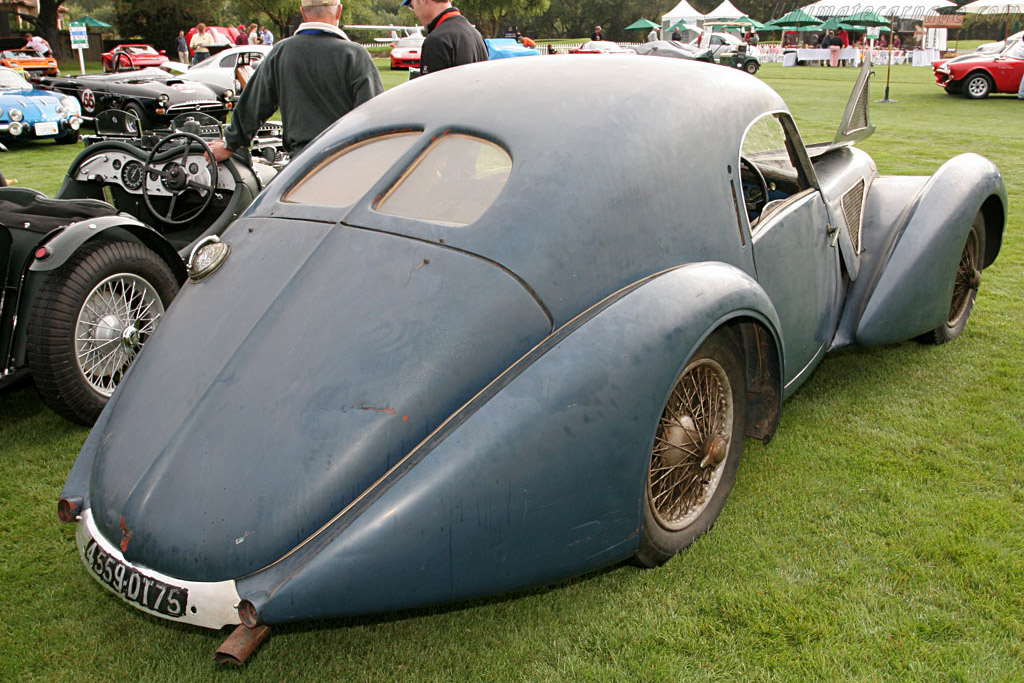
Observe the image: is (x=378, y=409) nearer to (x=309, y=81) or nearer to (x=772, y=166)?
(x=772, y=166)

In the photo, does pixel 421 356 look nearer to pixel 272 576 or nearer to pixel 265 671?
pixel 272 576

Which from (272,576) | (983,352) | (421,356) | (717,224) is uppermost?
(717,224)

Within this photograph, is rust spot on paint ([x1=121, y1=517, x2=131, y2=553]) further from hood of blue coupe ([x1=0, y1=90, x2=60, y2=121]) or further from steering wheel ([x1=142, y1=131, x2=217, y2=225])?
hood of blue coupe ([x1=0, y1=90, x2=60, y2=121])

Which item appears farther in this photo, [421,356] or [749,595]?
[749,595]

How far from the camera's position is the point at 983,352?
4.44m

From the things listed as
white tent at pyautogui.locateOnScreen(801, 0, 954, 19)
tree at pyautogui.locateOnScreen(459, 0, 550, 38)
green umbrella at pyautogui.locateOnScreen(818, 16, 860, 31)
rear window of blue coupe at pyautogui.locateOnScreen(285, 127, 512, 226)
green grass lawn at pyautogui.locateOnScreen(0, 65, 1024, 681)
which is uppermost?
tree at pyautogui.locateOnScreen(459, 0, 550, 38)

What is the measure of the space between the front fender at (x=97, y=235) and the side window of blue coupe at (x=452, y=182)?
1.86 metres

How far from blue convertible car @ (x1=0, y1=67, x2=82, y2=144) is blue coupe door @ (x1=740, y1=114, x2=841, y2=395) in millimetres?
12340

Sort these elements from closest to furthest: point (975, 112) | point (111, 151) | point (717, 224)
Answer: point (717, 224), point (111, 151), point (975, 112)

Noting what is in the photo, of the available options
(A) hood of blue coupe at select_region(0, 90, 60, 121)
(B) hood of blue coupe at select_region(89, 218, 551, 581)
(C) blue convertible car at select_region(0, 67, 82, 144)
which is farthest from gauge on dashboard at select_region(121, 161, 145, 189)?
(A) hood of blue coupe at select_region(0, 90, 60, 121)

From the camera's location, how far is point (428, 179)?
2.59 metres

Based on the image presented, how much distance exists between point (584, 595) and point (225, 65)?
66.7 feet

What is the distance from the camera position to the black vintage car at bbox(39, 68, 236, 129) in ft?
45.9

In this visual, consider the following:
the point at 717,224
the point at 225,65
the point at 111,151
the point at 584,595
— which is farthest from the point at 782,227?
the point at 225,65
